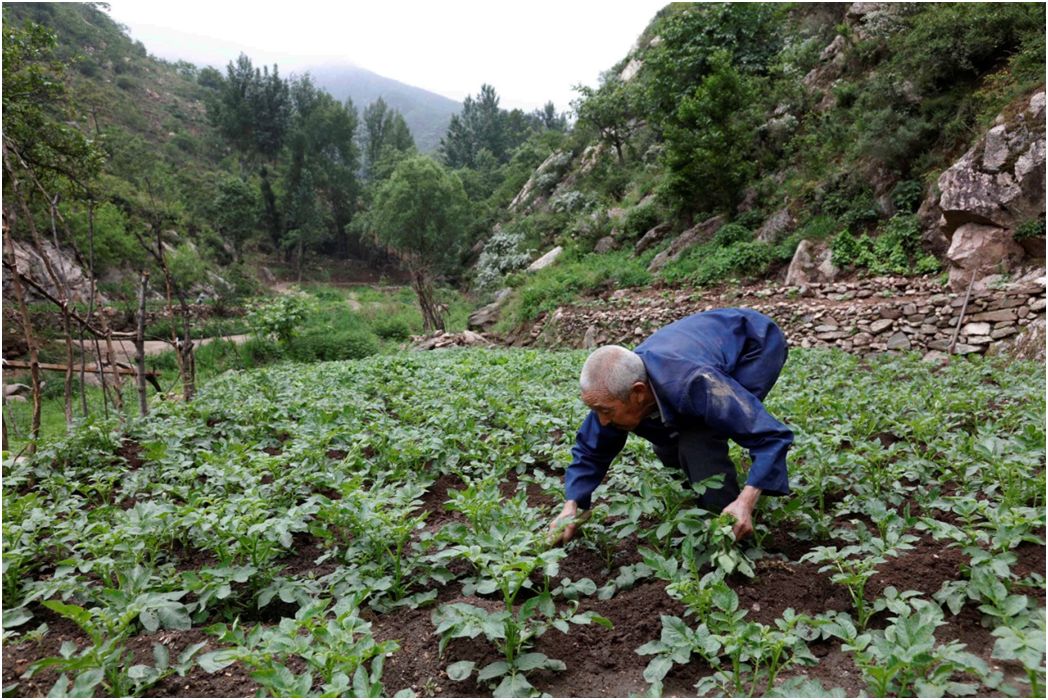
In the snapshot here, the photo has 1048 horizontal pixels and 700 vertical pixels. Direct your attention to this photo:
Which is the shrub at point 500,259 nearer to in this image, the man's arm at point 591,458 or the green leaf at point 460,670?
the man's arm at point 591,458

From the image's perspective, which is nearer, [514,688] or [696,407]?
[514,688]

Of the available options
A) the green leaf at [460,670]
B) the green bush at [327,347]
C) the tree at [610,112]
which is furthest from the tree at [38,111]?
the tree at [610,112]

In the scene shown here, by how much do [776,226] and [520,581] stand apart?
13695 millimetres

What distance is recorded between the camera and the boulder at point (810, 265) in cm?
1148

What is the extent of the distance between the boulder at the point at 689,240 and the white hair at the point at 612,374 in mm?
13694

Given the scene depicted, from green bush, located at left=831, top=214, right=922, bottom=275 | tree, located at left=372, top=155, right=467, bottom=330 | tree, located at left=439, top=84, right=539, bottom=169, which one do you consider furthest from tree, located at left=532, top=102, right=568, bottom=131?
green bush, located at left=831, top=214, right=922, bottom=275

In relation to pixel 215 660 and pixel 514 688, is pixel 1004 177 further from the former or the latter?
pixel 215 660

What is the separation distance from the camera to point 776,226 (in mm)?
13781

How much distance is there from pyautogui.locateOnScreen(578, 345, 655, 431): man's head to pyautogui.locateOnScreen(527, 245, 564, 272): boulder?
18481mm

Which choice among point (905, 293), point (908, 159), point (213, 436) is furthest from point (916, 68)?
point (213, 436)

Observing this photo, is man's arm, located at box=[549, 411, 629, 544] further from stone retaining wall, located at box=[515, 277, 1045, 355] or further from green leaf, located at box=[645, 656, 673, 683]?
stone retaining wall, located at box=[515, 277, 1045, 355]

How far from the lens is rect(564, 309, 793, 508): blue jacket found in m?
2.11

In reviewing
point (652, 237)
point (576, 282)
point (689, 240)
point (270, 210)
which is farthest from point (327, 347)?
point (270, 210)

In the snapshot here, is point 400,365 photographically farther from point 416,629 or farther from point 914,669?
point 914,669
